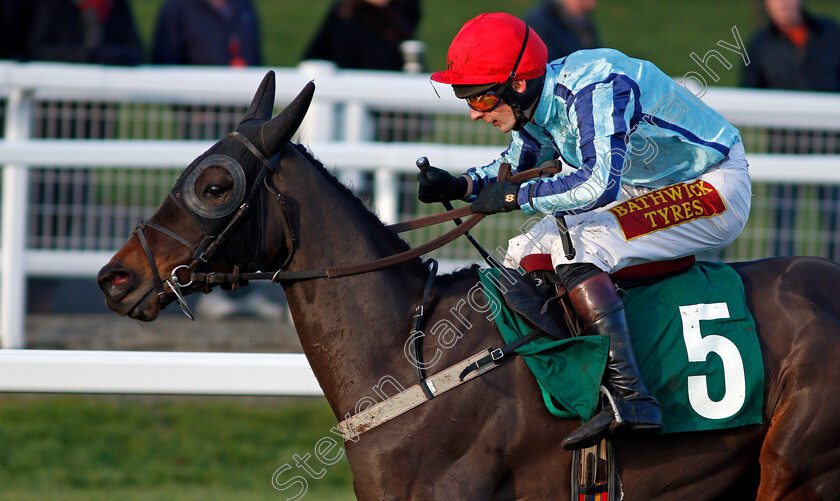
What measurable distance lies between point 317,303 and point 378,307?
19 cm

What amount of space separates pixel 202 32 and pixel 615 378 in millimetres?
5079

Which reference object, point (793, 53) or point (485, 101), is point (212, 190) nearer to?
point (485, 101)

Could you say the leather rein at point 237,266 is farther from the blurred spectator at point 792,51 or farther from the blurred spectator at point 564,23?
the blurred spectator at point 792,51

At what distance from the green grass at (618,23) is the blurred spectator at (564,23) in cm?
1028

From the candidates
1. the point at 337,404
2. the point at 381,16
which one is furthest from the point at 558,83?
the point at 381,16

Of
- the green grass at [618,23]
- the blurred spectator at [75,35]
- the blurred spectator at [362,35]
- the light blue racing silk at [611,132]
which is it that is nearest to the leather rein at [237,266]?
the light blue racing silk at [611,132]

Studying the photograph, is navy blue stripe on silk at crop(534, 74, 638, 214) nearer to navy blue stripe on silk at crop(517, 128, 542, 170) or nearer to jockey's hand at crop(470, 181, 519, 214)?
jockey's hand at crop(470, 181, 519, 214)

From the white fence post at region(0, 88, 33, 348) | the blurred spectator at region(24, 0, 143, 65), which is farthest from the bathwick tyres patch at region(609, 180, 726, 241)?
the blurred spectator at region(24, 0, 143, 65)

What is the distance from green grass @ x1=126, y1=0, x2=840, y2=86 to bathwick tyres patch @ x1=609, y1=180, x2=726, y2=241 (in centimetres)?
1426

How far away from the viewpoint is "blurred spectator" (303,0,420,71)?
718 centimetres

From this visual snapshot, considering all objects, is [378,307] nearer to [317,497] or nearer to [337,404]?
[337,404]

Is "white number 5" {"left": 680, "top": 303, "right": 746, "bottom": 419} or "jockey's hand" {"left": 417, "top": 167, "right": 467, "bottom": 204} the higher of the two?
"jockey's hand" {"left": 417, "top": 167, "right": 467, "bottom": 204}

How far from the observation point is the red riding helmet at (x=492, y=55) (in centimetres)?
308

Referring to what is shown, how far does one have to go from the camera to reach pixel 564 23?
23.4 feet
